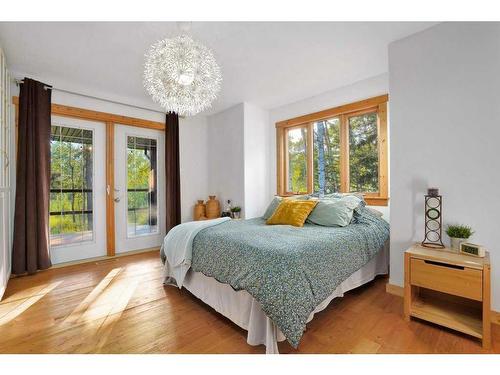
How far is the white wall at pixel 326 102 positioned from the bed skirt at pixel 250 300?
0.77m

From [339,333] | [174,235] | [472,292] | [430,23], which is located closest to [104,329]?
[174,235]

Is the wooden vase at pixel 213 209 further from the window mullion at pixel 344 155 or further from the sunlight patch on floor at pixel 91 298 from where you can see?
the window mullion at pixel 344 155

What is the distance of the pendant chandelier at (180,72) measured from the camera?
170 cm

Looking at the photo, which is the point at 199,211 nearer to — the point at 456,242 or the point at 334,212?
the point at 334,212

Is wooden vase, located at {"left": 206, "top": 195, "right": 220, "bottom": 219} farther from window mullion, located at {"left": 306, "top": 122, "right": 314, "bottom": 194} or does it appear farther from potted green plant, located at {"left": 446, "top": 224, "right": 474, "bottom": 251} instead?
potted green plant, located at {"left": 446, "top": 224, "right": 474, "bottom": 251}

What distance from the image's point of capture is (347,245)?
1925mm

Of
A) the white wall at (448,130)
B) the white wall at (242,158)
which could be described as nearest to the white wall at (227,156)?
the white wall at (242,158)

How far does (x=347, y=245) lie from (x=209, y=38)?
2182 mm

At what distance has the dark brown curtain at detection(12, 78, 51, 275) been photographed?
8.93ft

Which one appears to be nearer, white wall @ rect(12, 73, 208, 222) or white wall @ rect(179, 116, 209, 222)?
white wall @ rect(12, 73, 208, 222)

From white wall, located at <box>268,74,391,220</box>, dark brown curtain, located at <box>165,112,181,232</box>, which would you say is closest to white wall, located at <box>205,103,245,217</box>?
white wall, located at <box>268,74,391,220</box>

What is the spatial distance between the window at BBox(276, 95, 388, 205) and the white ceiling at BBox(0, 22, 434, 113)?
1.43ft

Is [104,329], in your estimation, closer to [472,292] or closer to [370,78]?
[472,292]

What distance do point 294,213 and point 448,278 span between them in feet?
4.29
